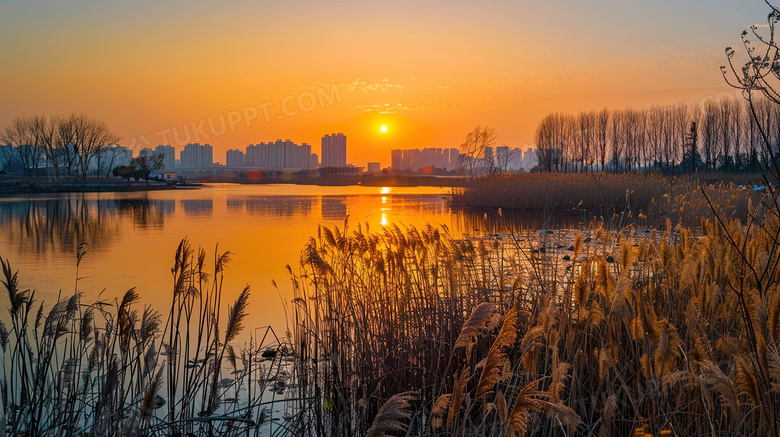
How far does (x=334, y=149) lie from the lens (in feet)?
609

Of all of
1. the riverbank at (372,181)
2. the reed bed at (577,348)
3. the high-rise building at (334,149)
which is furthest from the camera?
the high-rise building at (334,149)

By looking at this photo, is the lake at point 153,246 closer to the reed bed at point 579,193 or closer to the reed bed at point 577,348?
the reed bed at point 577,348

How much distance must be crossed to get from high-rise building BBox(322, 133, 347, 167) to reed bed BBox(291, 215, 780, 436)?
18135 centimetres

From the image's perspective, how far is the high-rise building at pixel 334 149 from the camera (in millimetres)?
184750

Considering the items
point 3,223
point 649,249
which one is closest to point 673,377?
point 649,249

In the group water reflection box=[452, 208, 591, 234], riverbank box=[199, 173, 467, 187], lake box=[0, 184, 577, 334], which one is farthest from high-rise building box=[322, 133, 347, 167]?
water reflection box=[452, 208, 591, 234]

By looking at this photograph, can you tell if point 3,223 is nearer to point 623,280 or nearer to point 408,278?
point 408,278

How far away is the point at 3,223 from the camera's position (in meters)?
18.3

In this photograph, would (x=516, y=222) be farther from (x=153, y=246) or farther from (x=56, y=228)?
(x=56, y=228)

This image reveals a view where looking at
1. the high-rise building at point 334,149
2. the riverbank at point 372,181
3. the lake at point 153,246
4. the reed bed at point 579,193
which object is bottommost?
the lake at point 153,246

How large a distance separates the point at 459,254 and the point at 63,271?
822 cm

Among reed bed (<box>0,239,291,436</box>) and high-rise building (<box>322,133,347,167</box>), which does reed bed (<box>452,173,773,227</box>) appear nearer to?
reed bed (<box>0,239,291,436</box>)

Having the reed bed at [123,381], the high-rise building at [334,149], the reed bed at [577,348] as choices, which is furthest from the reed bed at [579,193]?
the high-rise building at [334,149]

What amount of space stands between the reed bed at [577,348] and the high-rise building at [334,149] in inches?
7140
